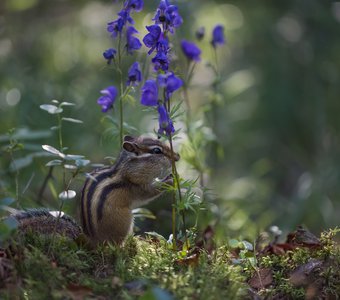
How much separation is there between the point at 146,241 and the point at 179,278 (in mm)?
610

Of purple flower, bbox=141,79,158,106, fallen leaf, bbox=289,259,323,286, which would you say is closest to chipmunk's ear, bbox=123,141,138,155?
purple flower, bbox=141,79,158,106

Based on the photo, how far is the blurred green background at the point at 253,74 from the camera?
728 centimetres

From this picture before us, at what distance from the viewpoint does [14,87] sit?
23.0ft

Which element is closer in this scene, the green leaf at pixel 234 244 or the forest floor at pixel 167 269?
the forest floor at pixel 167 269

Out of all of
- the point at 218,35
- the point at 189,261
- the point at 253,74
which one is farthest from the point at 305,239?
the point at 253,74

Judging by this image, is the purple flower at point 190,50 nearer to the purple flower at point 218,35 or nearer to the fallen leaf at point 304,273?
the purple flower at point 218,35

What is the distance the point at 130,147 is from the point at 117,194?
0.26 m

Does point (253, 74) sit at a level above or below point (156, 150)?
below

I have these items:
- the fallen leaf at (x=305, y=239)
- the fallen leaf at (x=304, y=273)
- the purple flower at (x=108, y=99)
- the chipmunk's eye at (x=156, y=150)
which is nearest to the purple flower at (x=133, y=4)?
the purple flower at (x=108, y=99)

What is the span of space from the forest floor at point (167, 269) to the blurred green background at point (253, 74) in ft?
12.0

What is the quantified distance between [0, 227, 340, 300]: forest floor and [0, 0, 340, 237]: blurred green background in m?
3.65

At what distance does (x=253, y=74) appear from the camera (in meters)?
9.26

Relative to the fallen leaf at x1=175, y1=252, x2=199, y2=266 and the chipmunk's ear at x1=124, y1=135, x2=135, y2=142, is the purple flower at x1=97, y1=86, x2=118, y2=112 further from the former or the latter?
the fallen leaf at x1=175, y1=252, x2=199, y2=266

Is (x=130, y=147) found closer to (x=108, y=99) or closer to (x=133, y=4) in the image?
(x=108, y=99)
